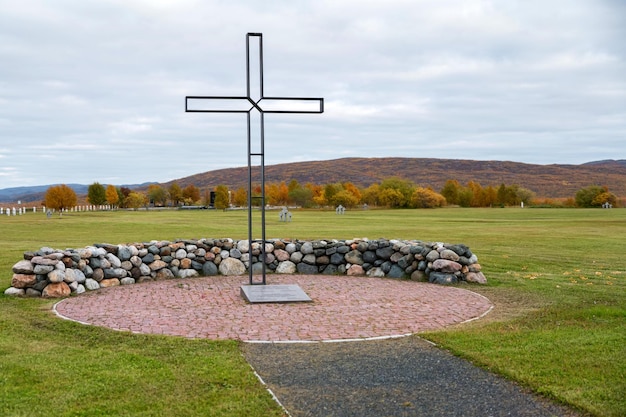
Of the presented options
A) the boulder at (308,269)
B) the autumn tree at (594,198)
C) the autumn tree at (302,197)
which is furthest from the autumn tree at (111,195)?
the boulder at (308,269)

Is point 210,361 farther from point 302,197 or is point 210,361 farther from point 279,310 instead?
point 302,197

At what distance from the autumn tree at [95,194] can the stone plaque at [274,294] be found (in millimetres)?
70498

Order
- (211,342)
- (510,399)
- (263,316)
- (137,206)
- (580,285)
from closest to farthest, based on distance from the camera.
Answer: (510,399) → (211,342) → (263,316) → (580,285) → (137,206)

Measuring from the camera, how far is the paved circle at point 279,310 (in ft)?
26.0

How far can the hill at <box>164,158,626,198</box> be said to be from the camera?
465ft

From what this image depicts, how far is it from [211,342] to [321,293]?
385cm

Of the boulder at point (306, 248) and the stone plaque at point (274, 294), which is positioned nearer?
the stone plaque at point (274, 294)

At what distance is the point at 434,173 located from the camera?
166 metres

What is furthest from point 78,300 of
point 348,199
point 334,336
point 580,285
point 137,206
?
point 137,206

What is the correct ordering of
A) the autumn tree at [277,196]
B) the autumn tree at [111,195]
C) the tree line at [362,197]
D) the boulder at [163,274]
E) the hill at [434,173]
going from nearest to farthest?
1. the boulder at [163,274]
2. the tree line at [362,197]
3. the autumn tree at [277,196]
4. the autumn tree at [111,195]
5. the hill at [434,173]

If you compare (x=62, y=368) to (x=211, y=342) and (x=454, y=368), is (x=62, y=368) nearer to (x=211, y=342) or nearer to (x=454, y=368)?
(x=211, y=342)

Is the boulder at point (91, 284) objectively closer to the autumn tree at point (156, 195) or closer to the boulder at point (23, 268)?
the boulder at point (23, 268)

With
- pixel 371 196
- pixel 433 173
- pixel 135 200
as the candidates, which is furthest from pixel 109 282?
pixel 433 173

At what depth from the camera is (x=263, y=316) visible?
8.85m
